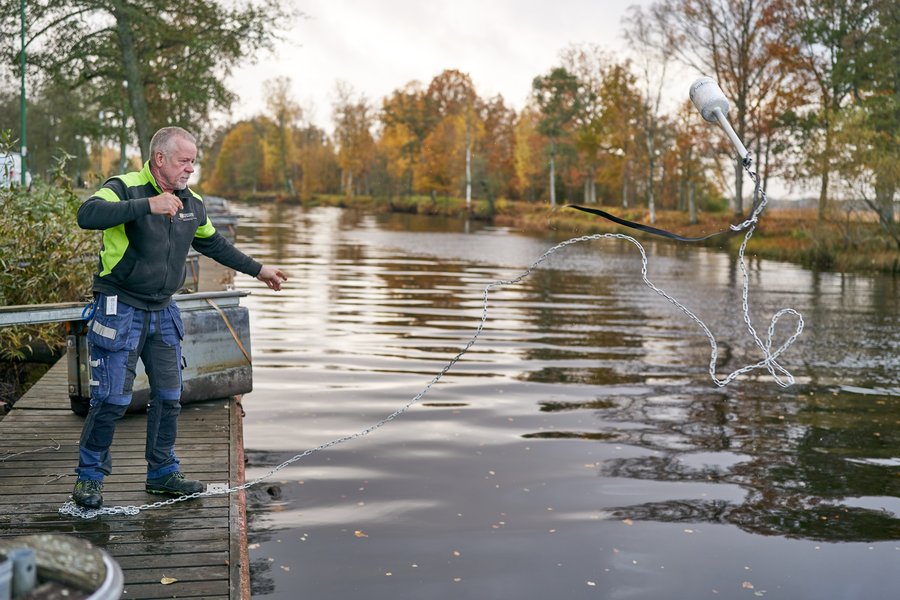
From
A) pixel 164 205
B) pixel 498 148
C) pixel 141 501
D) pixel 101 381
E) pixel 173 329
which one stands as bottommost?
pixel 141 501

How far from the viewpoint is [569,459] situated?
841cm

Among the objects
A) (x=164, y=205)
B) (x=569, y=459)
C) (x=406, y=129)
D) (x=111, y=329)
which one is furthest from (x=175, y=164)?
(x=406, y=129)

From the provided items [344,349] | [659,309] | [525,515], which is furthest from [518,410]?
[659,309]

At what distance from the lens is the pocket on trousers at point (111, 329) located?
499 centimetres

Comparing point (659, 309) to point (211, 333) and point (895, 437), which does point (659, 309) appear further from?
point (211, 333)

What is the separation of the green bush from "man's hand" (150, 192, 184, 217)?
17.5 feet

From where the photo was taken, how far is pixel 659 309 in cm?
1945

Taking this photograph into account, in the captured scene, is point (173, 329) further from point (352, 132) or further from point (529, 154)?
point (352, 132)

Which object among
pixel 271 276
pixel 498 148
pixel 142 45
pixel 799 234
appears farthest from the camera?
pixel 498 148

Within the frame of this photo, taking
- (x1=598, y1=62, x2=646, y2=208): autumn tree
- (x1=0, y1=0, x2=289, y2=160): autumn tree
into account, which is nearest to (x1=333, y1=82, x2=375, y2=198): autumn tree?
(x1=598, y1=62, x2=646, y2=208): autumn tree

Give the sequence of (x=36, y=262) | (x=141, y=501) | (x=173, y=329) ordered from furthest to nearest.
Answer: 1. (x=36, y=262)
2. (x=141, y=501)
3. (x=173, y=329)

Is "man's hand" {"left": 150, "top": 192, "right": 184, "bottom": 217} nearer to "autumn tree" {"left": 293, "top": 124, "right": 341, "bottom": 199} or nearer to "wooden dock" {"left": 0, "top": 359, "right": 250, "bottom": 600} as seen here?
"wooden dock" {"left": 0, "top": 359, "right": 250, "bottom": 600}

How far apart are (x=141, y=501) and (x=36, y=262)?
5.38 metres

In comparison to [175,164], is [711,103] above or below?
above
